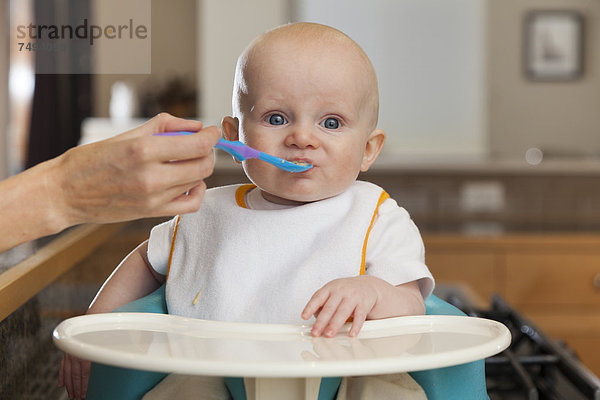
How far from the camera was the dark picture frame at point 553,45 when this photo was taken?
16.8 ft

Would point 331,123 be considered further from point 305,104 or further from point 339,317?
point 339,317

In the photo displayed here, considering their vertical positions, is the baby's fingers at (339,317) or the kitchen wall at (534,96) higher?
the kitchen wall at (534,96)

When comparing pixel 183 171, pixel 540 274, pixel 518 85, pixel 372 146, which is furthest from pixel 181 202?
pixel 518 85

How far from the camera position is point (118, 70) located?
0.89 meters

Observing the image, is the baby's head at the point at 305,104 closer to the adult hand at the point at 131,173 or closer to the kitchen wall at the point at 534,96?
the adult hand at the point at 131,173

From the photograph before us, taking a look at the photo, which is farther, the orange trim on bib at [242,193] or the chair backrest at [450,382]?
the orange trim on bib at [242,193]

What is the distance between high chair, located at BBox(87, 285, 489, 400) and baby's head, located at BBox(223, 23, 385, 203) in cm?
23

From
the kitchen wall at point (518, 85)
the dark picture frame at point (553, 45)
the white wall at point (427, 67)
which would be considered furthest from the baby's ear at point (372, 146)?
the dark picture frame at point (553, 45)

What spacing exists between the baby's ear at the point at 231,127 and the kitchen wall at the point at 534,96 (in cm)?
463

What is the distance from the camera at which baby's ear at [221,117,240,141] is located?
827 millimetres

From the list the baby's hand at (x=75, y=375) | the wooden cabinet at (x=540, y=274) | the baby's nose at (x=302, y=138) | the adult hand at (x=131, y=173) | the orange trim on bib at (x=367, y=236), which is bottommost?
the wooden cabinet at (x=540, y=274)

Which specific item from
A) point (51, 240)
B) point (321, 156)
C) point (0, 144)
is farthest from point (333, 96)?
point (0, 144)

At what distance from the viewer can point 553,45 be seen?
17.0 feet

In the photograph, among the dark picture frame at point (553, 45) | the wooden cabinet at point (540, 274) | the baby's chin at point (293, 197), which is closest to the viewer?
the baby's chin at point (293, 197)
